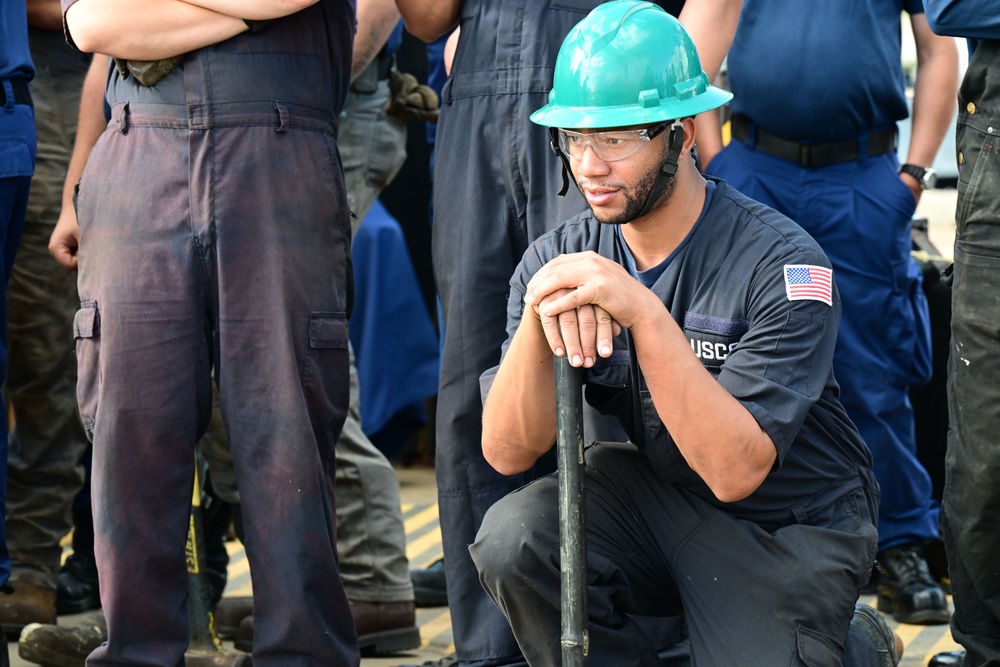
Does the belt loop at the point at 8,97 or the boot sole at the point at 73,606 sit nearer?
the belt loop at the point at 8,97

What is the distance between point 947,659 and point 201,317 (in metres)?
2.14

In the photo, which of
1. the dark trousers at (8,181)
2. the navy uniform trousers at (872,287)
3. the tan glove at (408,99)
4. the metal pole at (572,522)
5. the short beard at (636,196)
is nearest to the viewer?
the metal pole at (572,522)

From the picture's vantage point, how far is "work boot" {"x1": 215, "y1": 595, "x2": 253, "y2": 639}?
4473 mm

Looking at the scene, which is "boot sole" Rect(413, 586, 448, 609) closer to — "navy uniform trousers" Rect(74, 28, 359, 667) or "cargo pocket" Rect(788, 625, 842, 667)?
"navy uniform trousers" Rect(74, 28, 359, 667)

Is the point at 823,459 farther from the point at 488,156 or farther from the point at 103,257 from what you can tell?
the point at 103,257

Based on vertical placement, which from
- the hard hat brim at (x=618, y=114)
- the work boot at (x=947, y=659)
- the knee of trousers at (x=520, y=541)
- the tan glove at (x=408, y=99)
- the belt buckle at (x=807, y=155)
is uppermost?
the hard hat brim at (x=618, y=114)

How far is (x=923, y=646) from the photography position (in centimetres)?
433

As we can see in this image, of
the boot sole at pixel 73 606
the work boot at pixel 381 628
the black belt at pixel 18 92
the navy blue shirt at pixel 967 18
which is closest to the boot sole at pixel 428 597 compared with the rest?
the work boot at pixel 381 628

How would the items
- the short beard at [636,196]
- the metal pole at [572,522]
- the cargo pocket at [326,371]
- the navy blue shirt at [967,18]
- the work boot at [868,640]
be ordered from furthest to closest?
1. the cargo pocket at [326,371]
2. the navy blue shirt at [967,18]
3. the work boot at [868,640]
4. the short beard at [636,196]
5. the metal pole at [572,522]

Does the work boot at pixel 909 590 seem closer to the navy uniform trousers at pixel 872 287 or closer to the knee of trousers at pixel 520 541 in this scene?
the navy uniform trousers at pixel 872 287

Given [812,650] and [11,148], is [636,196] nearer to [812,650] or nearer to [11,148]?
[812,650]

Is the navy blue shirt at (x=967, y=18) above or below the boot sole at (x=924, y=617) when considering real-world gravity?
above

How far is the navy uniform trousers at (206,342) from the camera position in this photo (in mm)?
3312

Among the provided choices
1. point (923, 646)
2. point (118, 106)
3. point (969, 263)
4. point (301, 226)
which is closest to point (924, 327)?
point (923, 646)
